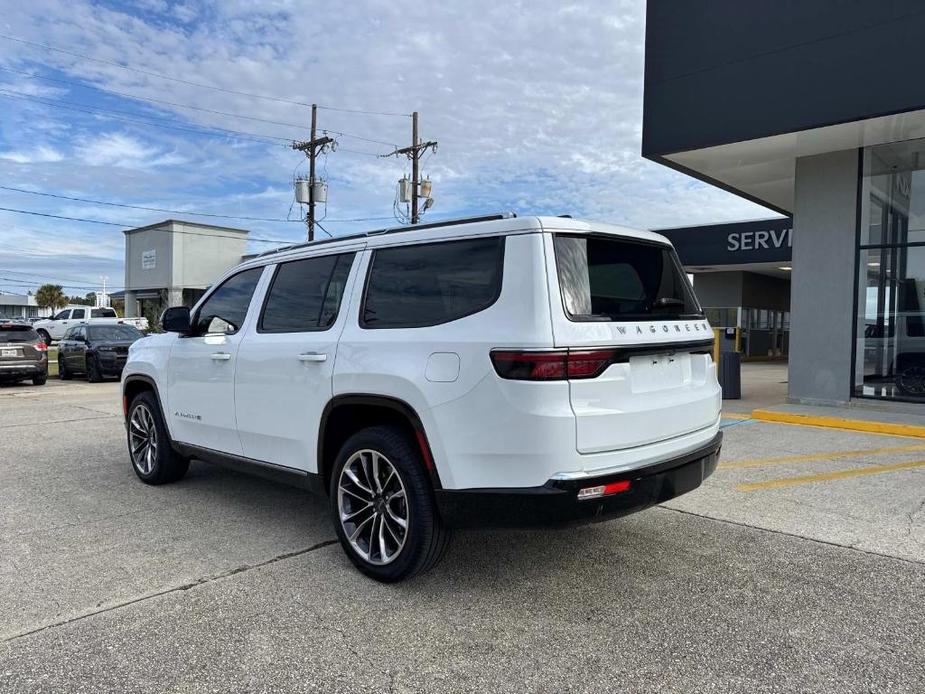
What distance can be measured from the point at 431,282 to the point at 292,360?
1.13 meters

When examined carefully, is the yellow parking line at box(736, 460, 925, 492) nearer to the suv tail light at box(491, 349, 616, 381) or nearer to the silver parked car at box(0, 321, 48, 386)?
the suv tail light at box(491, 349, 616, 381)

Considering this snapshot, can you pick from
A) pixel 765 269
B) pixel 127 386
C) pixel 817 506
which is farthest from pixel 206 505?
pixel 765 269

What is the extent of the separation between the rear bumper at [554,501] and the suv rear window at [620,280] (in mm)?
768

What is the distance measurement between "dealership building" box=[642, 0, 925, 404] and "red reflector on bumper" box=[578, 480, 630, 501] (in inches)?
304

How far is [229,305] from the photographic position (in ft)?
16.3

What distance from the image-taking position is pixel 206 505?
16.9ft

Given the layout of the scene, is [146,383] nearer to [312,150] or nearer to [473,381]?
[473,381]

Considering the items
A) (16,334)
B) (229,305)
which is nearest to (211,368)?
(229,305)

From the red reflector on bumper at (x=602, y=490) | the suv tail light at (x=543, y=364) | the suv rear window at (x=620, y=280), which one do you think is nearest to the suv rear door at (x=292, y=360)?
the suv tail light at (x=543, y=364)

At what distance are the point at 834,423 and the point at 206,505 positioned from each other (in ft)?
25.6

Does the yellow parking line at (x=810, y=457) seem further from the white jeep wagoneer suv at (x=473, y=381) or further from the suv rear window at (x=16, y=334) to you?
the suv rear window at (x=16, y=334)

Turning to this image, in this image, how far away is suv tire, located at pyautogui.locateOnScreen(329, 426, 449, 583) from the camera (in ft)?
11.0

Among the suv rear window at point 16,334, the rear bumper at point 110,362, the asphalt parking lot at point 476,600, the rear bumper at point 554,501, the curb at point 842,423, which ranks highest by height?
the suv rear window at point 16,334

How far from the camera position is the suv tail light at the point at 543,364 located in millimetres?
2969
